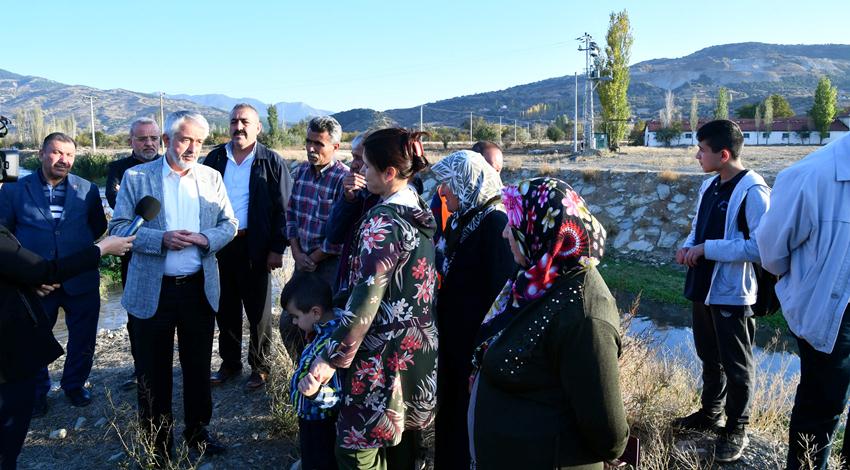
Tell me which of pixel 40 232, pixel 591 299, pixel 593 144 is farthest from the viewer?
pixel 593 144

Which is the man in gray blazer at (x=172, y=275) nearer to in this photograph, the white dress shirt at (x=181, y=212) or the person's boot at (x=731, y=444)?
the white dress shirt at (x=181, y=212)

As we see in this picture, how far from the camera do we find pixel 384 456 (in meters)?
2.54

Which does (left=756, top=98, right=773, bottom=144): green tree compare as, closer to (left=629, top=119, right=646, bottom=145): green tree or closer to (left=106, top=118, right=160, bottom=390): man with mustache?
(left=629, top=119, right=646, bottom=145): green tree

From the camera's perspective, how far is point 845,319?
2545mm

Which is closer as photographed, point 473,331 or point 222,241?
point 473,331

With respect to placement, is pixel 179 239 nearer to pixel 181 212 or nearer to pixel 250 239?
pixel 181 212

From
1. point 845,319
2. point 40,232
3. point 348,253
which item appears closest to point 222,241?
point 348,253

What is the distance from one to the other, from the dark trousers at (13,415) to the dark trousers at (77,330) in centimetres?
163

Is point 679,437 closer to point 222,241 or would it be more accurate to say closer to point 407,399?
point 407,399

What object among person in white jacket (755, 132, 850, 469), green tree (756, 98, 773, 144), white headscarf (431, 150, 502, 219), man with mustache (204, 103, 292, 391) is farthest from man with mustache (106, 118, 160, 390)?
green tree (756, 98, 773, 144)

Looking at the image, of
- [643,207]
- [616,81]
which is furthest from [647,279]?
[616,81]

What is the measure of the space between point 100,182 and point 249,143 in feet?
90.8

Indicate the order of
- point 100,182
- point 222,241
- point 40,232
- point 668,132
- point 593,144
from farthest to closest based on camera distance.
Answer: point 668,132, point 593,144, point 100,182, point 40,232, point 222,241

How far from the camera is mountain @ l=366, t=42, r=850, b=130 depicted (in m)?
106
